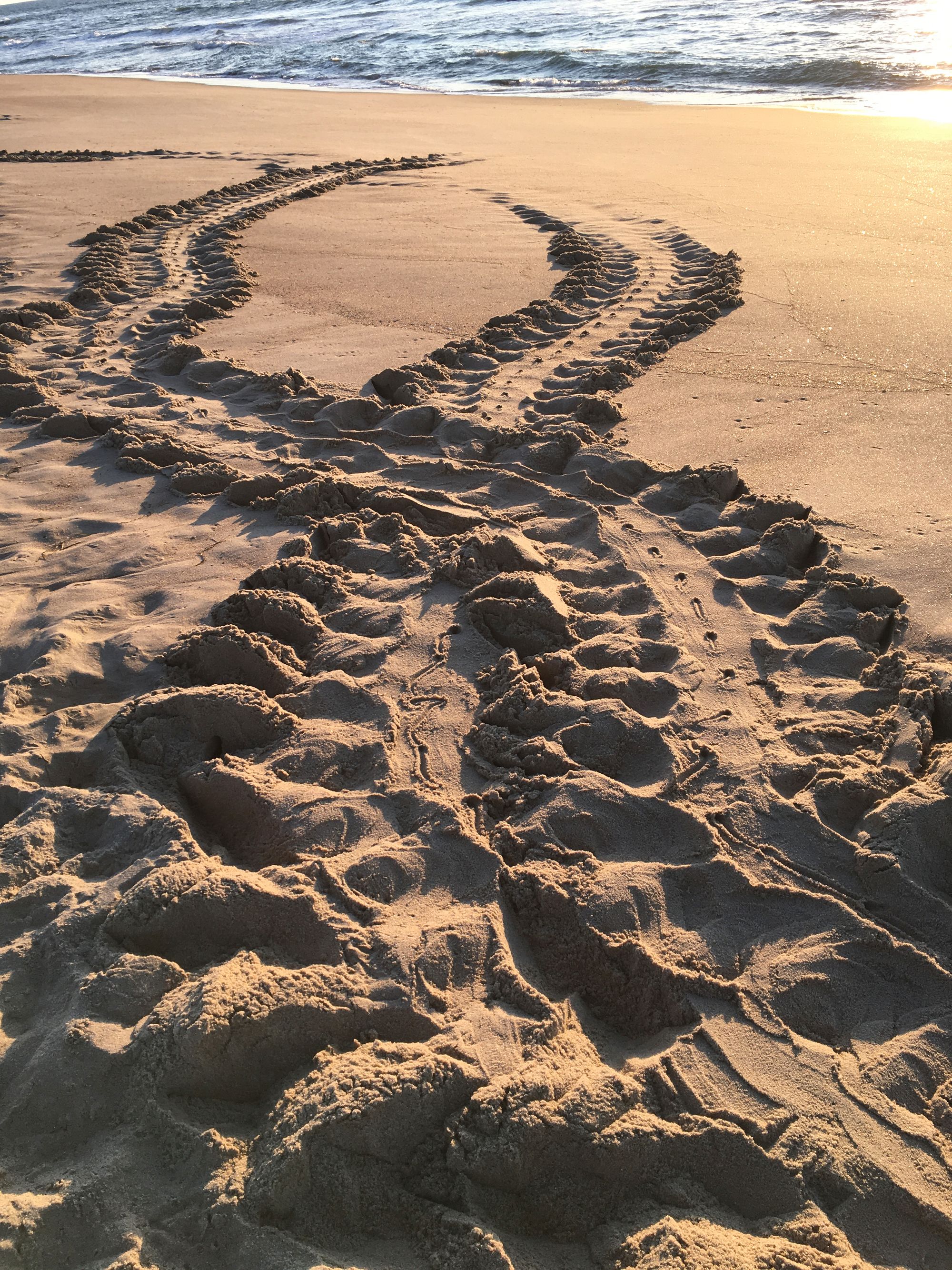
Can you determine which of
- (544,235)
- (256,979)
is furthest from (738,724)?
(544,235)

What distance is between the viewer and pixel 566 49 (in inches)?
614

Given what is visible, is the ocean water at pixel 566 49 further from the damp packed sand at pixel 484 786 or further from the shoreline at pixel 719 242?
the damp packed sand at pixel 484 786

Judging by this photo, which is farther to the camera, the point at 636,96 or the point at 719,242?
the point at 636,96

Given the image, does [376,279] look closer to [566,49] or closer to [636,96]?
[636,96]

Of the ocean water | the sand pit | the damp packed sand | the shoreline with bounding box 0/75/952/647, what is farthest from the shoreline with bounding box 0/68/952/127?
the damp packed sand

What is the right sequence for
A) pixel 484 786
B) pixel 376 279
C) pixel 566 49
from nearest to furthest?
pixel 484 786 < pixel 376 279 < pixel 566 49

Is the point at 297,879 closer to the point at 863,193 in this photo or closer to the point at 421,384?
the point at 421,384

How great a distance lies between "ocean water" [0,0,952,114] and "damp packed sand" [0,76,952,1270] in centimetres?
894

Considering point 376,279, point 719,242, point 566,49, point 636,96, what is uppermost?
point 566,49

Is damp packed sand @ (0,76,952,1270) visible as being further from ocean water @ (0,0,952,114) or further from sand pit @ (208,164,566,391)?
ocean water @ (0,0,952,114)

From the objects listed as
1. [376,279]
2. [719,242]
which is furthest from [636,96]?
[376,279]

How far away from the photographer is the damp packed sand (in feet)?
4.42

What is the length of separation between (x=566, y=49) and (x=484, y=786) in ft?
57.0

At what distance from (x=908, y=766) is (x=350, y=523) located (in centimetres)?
195
